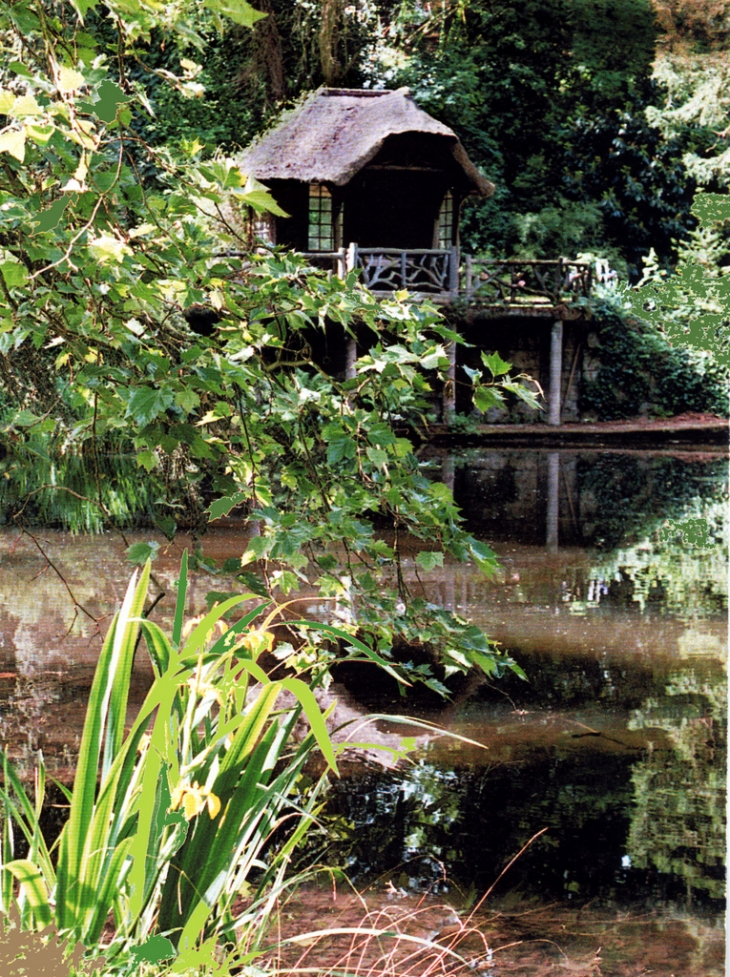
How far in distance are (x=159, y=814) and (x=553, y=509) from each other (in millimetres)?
2529

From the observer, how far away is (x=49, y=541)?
2.44m

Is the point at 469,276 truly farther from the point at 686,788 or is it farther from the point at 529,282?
the point at 686,788

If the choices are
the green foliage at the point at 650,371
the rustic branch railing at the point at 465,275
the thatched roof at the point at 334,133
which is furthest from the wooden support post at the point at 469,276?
the green foliage at the point at 650,371

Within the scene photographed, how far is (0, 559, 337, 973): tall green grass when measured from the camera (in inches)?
40.3

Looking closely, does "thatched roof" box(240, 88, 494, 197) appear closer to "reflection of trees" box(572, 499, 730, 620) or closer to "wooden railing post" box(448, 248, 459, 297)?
"wooden railing post" box(448, 248, 459, 297)

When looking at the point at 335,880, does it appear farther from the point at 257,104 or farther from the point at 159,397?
the point at 257,104

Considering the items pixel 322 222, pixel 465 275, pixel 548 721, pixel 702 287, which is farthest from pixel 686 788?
pixel 322 222

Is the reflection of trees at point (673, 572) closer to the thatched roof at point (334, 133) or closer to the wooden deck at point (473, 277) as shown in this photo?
the wooden deck at point (473, 277)

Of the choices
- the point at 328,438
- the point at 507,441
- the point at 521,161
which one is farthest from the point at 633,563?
the point at 328,438

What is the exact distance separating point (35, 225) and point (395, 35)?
1.18 m

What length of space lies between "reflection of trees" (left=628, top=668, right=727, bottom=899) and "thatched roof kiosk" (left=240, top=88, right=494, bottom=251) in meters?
Result: 1.10

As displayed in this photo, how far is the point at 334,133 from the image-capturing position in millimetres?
2107

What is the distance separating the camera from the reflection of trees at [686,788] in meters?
1.78

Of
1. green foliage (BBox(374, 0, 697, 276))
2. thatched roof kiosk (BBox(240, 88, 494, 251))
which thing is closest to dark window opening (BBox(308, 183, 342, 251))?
thatched roof kiosk (BBox(240, 88, 494, 251))
